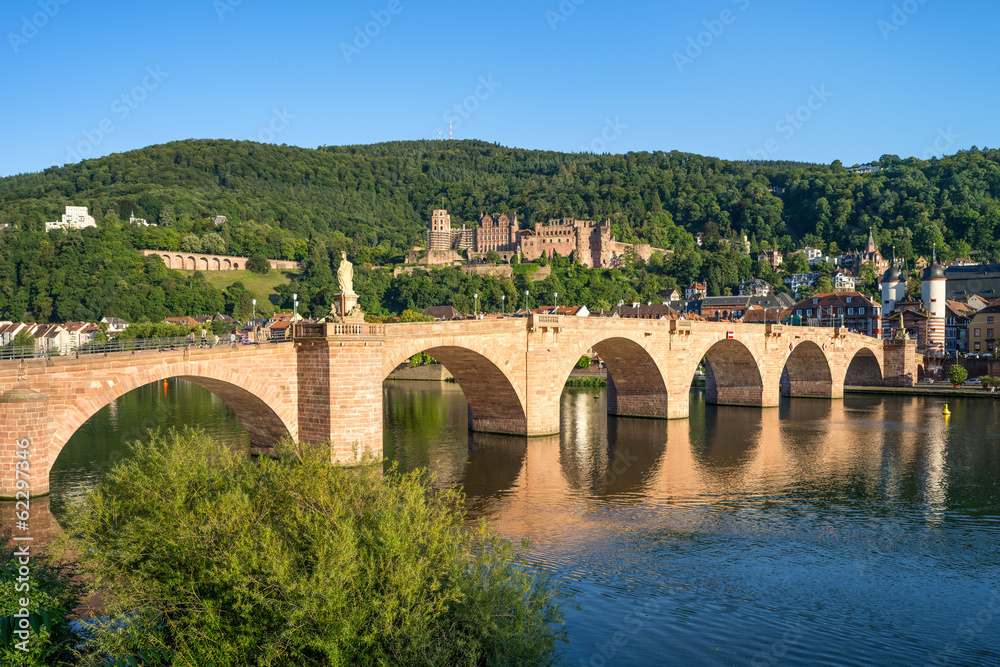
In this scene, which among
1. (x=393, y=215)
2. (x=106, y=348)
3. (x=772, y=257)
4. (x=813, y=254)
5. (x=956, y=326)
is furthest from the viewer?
(x=393, y=215)

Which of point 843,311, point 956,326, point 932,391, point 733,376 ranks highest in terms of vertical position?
point 843,311

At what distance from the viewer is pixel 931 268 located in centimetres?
7500

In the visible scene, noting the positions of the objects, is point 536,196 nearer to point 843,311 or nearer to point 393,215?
point 393,215

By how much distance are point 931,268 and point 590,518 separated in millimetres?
66739

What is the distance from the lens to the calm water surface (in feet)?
47.2

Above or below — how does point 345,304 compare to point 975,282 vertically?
below

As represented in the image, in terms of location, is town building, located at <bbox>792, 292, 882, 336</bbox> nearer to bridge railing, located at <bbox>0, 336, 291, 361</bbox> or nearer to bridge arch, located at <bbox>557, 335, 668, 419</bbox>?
bridge arch, located at <bbox>557, 335, 668, 419</bbox>

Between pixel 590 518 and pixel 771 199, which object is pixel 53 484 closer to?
pixel 590 518

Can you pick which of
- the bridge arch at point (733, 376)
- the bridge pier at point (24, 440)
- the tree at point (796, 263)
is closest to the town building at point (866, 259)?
the tree at point (796, 263)

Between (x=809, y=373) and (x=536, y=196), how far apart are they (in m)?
126

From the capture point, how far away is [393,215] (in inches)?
7175

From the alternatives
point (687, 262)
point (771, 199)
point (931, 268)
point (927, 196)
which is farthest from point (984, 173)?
point (931, 268)

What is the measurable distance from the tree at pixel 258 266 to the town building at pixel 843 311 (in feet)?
285

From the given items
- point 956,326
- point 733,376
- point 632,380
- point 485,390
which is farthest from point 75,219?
point 956,326
